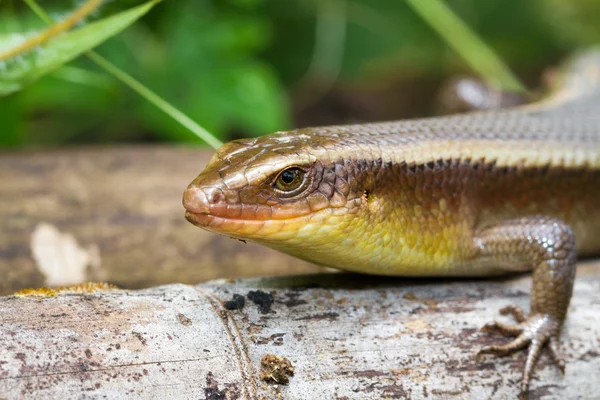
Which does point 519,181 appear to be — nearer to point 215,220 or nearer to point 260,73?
point 215,220

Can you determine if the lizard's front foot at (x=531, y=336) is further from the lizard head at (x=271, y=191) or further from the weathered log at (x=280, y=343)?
the lizard head at (x=271, y=191)

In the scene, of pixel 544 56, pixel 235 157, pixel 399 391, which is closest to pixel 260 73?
pixel 235 157

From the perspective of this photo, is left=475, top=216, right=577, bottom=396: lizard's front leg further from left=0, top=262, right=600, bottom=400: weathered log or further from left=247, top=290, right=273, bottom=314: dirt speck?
left=247, top=290, right=273, bottom=314: dirt speck

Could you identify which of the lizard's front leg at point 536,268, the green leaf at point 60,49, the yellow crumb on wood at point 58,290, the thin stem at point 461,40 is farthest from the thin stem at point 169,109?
the thin stem at point 461,40

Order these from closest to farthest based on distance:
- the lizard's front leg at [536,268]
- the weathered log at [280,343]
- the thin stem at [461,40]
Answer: the weathered log at [280,343] < the lizard's front leg at [536,268] < the thin stem at [461,40]

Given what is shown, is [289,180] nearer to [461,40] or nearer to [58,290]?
[58,290]
